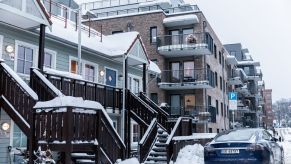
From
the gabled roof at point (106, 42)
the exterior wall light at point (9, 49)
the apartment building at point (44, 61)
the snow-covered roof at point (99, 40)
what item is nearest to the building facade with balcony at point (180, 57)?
the gabled roof at point (106, 42)

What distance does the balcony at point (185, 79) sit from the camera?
1303 inches

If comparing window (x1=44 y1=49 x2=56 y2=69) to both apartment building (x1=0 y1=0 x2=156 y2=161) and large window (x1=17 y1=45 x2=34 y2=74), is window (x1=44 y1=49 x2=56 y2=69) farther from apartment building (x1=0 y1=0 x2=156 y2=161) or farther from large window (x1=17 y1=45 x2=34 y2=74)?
large window (x1=17 y1=45 x2=34 y2=74)

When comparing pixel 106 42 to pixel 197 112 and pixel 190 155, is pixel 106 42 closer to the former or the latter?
pixel 190 155

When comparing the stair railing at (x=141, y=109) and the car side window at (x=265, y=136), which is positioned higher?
the stair railing at (x=141, y=109)

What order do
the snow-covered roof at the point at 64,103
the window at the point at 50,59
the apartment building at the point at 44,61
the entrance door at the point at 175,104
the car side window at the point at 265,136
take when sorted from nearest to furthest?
the snow-covered roof at the point at 64,103 → the apartment building at the point at 44,61 → the car side window at the point at 265,136 → the window at the point at 50,59 → the entrance door at the point at 175,104

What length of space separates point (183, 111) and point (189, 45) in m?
5.84

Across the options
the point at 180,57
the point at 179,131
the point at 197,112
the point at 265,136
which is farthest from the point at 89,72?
the point at 180,57

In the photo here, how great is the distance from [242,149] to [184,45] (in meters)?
23.0

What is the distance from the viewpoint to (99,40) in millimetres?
21312

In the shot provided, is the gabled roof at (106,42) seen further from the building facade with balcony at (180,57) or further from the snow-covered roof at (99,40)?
the building facade with balcony at (180,57)

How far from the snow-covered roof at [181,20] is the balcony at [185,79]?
14.8ft

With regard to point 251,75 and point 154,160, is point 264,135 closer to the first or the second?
point 154,160

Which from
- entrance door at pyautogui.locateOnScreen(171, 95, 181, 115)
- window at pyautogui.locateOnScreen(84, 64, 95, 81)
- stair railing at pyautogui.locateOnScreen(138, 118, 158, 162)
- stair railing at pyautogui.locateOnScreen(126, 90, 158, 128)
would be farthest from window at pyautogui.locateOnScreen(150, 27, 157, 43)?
stair railing at pyautogui.locateOnScreen(138, 118, 158, 162)

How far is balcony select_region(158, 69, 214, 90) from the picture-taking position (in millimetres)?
33094
